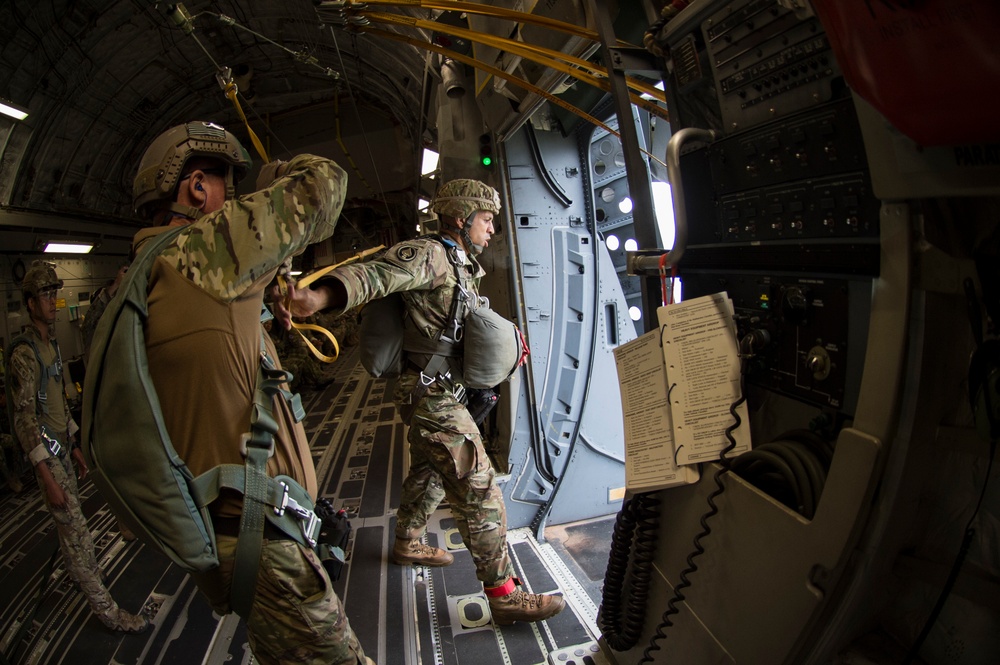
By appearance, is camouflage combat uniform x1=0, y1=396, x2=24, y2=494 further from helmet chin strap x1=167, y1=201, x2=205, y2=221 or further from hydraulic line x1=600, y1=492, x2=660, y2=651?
hydraulic line x1=600, y1=492, x2=660, y2=651

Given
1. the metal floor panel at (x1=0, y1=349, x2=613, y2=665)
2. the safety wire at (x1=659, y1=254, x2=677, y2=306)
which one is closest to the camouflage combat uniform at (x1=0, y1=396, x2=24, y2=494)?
the metal floor panel at (x1=0, y1=349, x2=613, y2=665)

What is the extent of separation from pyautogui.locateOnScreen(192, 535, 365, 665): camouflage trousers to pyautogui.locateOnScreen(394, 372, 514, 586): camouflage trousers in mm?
1241

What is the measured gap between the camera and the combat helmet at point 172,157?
1.53 m

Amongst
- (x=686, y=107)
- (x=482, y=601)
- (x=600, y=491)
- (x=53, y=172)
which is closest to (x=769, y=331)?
(x=686, y=107)

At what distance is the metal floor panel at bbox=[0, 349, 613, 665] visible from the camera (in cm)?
264

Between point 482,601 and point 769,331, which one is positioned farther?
point 482,601

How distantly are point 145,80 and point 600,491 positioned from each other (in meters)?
8.73

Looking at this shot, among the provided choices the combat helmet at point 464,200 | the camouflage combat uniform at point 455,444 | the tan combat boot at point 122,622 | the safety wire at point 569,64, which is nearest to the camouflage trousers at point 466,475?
the camouflage combat uniform at point 455,444

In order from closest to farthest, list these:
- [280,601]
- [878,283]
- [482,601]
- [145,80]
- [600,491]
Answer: [878,283] < [280,601] < [482,601] < [600,491] < [145,80]

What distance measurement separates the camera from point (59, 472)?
3029 millimetres

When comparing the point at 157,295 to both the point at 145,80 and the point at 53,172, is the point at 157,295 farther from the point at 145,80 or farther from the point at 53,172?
the point at 145,80

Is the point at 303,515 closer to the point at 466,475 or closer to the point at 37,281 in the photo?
the point at 466,475

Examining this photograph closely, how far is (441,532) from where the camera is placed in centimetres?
383

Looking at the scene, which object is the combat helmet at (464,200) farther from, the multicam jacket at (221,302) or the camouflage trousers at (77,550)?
the camouflage trousers at (77,550)
